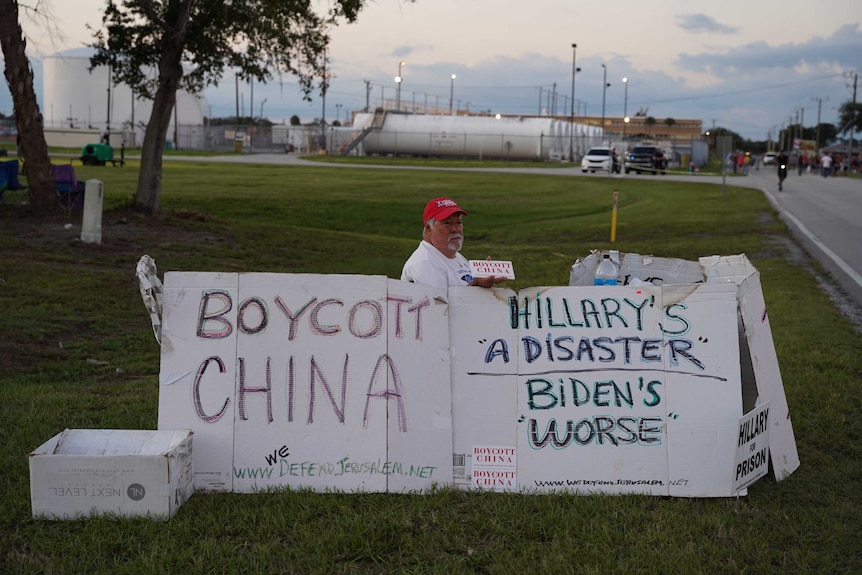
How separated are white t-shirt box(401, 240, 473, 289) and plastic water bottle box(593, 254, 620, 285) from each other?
1.02 metres

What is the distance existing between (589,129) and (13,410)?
87557 mm

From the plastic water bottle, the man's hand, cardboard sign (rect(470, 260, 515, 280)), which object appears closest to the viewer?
the man's hand

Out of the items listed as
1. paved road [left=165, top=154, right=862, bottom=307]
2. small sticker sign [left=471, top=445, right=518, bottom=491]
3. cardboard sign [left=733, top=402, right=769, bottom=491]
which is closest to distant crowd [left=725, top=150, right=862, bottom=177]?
paved road [left=165, top=154, right=862, bottom=307]

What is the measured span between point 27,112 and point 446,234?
12.4 meters

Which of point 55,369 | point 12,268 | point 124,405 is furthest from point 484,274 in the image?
point 12,268

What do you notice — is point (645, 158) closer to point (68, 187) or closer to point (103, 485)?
point (68, 187)

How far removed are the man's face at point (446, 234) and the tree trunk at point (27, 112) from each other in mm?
12131

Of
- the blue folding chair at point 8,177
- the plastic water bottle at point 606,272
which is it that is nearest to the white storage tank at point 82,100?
the blue folding chair at point 8,177

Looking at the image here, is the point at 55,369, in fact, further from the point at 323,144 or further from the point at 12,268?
the point at 323,144

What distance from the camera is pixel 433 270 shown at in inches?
223

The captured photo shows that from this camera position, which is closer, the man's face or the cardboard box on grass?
the cardboard box on grass

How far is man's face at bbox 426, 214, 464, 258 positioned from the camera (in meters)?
5.86

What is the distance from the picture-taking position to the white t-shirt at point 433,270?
18.4 feet

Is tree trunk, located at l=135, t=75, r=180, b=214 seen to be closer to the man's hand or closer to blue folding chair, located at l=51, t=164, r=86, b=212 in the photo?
blue folding chair, located at l=51, t=164, r=86, b=212
